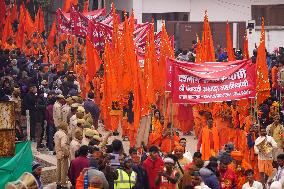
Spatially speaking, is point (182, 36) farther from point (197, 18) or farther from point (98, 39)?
point (98, 39)

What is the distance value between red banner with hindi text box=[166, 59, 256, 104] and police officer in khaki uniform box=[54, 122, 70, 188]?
6.74 ft

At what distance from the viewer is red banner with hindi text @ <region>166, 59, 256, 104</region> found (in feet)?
53.4

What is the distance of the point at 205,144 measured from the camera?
17.0 m

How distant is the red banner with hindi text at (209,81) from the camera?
53.4ft

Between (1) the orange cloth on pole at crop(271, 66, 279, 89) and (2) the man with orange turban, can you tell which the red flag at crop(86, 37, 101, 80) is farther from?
(2) the man with orange turban

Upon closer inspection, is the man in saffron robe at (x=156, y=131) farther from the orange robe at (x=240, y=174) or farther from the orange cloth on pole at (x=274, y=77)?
the orange cloth on pole at (x=274, y=77)

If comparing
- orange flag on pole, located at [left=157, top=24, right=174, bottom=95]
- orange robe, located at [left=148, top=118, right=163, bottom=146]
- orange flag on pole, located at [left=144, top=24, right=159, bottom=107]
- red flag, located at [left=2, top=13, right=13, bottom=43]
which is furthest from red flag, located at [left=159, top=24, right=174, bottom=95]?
red flag, located at [left=2, top=13, right=13, bottom=43]

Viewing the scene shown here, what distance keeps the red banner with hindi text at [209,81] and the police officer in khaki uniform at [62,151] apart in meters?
2.05

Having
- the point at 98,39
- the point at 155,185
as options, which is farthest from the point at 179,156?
the point at 98,39

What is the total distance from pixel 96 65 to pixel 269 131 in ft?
24.6

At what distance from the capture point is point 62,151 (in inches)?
637

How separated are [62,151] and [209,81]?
2959 millimetres

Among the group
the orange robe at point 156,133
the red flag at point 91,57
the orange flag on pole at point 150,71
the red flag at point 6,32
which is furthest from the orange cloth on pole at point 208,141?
the red flag at point 6,32

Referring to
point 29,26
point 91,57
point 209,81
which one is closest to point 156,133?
point 209,81
